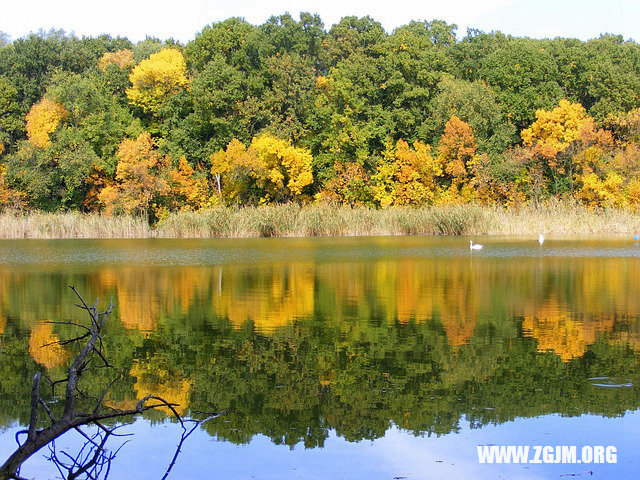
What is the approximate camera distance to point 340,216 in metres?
34.6

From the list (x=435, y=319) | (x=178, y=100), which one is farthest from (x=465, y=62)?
(x=435, y=319)

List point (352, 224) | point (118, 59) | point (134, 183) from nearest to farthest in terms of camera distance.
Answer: point (352, 224)
point (134, 183)
point (118, 59)

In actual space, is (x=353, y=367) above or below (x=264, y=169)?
below

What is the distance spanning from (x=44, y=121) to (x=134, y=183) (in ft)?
23.1

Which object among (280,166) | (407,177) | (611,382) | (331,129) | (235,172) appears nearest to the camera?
(611,382)

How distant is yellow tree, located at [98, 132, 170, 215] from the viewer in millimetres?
41531

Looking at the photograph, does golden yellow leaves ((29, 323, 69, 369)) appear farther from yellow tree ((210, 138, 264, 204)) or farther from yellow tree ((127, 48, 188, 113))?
yellow tree ((127, 48, 188, 113))

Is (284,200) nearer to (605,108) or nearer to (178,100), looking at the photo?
A: (178,100)

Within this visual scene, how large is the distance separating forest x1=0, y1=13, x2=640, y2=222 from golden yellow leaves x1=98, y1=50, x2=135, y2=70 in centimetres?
216

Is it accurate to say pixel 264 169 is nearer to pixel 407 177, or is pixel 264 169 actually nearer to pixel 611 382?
pixel 407 177

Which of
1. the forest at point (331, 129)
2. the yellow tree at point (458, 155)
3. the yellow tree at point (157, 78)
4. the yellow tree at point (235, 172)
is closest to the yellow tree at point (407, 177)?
the forest at point (331, 129)

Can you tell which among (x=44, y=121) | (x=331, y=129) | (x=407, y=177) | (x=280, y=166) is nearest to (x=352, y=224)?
(x=407, y=177)

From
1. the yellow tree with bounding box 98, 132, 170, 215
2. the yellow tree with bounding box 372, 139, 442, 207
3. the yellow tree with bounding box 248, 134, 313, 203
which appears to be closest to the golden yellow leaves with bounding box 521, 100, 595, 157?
the yellow tree with bounding box 372, 139, 442, 207

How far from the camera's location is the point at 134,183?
4184 centimetres
